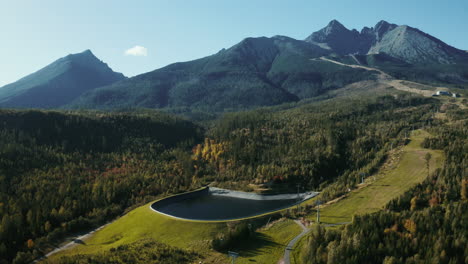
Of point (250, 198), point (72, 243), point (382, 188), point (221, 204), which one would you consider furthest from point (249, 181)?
point (72, 243)

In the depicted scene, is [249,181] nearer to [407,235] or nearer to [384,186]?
[384,186]

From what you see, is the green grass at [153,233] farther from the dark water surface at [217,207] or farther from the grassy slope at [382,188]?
the grassy slope at [382,188]

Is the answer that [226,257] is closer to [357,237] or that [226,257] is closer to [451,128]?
[357,237]

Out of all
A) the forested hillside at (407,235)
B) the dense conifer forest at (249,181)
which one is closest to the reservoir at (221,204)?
the dense conifer forest at (249,181)

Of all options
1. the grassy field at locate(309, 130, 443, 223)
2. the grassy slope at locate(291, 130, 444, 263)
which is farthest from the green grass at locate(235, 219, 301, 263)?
the grassy field at locate(309, 130, 443, 223)

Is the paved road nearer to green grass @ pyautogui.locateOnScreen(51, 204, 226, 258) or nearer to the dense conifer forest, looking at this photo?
the dense conifer forest

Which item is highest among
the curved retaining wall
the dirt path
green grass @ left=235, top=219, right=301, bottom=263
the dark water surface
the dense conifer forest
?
the dense conifer forest

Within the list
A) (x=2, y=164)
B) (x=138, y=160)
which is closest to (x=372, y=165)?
(x=138, y=160)
